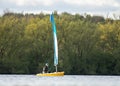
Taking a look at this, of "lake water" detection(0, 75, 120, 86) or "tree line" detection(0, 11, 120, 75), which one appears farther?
"tree line" detection(0, 11, 120, 75)

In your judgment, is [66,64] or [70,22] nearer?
[66,64]

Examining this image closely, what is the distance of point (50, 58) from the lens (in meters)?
98.9

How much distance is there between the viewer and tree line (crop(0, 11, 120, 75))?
9781cm

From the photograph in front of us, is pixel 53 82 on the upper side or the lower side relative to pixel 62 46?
lower

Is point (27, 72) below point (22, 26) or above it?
below

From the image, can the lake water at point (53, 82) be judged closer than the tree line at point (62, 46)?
Yes

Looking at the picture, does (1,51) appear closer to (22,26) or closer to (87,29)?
(22,26)

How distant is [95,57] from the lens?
337ft

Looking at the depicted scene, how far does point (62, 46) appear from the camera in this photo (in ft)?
334

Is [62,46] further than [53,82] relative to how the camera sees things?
Yes

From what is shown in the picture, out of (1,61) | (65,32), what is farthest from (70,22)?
(1,61)

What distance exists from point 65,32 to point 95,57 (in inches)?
260

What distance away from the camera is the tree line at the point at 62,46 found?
9781 cm

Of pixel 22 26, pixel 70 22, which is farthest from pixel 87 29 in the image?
pixel 22 26
